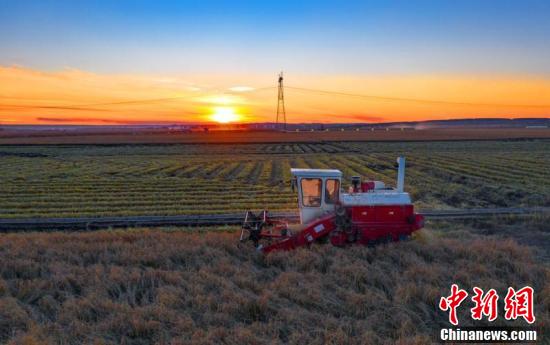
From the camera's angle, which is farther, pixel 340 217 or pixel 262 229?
pixel 262 229

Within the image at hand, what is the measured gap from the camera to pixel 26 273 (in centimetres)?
862

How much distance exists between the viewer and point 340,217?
10.0 m

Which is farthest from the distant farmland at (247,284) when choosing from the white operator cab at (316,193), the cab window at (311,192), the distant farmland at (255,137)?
the distant farmland at (255,137)

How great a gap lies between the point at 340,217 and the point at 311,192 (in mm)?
1157

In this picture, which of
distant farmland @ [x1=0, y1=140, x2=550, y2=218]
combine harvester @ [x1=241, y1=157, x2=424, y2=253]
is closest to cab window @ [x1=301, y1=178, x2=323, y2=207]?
combine harvester @ [x1=241, y1=157, x2=424, y2=253]

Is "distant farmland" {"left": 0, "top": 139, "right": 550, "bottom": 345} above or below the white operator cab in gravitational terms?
below

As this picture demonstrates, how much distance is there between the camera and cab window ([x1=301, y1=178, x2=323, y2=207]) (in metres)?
10.7

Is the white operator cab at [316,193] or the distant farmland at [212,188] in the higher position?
the white operator cab at [316,193]

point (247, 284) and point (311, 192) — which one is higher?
point (311, 192)

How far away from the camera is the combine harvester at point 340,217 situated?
998cm

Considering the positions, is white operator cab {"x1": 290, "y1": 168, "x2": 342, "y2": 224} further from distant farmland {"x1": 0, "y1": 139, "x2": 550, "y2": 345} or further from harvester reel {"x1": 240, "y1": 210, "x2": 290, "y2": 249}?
distant farmland {"x1": 0, "y1": 139, "x2": 550, "y2": 345}

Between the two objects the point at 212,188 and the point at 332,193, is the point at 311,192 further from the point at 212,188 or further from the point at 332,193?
the point at 212,188

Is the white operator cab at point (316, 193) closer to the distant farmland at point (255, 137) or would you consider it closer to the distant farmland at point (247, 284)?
→ the distant farmland at point (247, 284)

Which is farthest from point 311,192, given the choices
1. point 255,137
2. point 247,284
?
point 255,137
